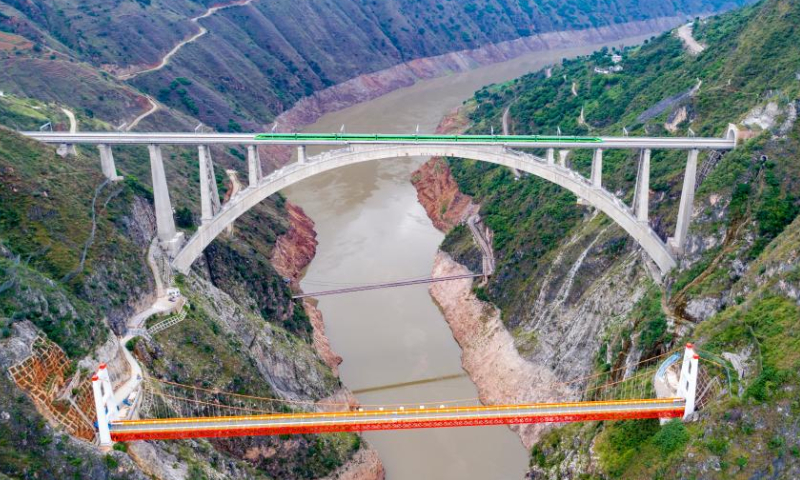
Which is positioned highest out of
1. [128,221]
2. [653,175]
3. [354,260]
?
[653,175]

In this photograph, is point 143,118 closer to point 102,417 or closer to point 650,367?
point 102,417

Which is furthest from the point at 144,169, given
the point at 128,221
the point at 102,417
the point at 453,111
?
the point at 453,111

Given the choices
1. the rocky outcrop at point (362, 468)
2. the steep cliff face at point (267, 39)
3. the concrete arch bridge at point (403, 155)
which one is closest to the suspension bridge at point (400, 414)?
the rocky outcrop at point (362, 468)

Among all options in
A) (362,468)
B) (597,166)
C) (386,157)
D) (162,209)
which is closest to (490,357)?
(362,468)

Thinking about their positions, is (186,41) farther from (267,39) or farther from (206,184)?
(206,184)

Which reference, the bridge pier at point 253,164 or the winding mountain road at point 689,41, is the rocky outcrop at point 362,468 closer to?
the bridge pier at point 253,164

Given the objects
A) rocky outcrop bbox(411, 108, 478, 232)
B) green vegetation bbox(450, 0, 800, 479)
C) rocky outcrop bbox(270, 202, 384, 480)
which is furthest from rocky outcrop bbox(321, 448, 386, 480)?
rocky outcrop bbox(411, 108, 478, 232)
